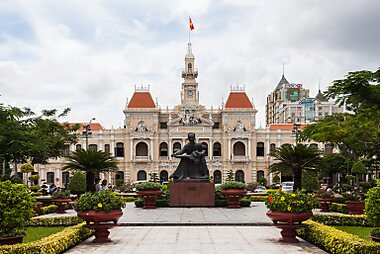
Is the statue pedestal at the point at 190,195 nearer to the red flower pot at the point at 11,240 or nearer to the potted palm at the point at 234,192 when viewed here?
the potted palm at the point at 234,192

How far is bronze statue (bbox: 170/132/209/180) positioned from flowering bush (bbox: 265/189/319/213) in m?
9.89

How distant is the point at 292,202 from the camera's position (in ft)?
34.6

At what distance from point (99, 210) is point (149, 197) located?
9.84m

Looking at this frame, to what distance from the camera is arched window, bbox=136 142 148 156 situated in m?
68.6

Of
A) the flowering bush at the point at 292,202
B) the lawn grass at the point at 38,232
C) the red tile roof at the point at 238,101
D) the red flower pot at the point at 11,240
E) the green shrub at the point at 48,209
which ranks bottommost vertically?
the green shrub at the point at 48,209

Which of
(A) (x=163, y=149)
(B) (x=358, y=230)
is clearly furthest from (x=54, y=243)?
(A) (x=163, y=149)

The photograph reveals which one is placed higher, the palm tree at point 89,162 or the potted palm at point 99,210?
the palm tree at point 89,162

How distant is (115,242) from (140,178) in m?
55.9

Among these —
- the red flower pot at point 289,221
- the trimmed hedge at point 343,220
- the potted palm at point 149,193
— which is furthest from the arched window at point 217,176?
the red flower pot at point 289,221

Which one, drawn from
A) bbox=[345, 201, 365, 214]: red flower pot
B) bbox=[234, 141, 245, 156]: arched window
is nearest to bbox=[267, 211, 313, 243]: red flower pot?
bbox=[345, 201, 365, 214]: red flower pot

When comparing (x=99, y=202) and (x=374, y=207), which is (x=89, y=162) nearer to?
(x=99, y=202)

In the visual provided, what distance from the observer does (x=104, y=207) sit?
1069cm

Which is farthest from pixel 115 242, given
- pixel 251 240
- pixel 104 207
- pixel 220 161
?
pixel 220 161

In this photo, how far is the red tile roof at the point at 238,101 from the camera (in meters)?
68.8
